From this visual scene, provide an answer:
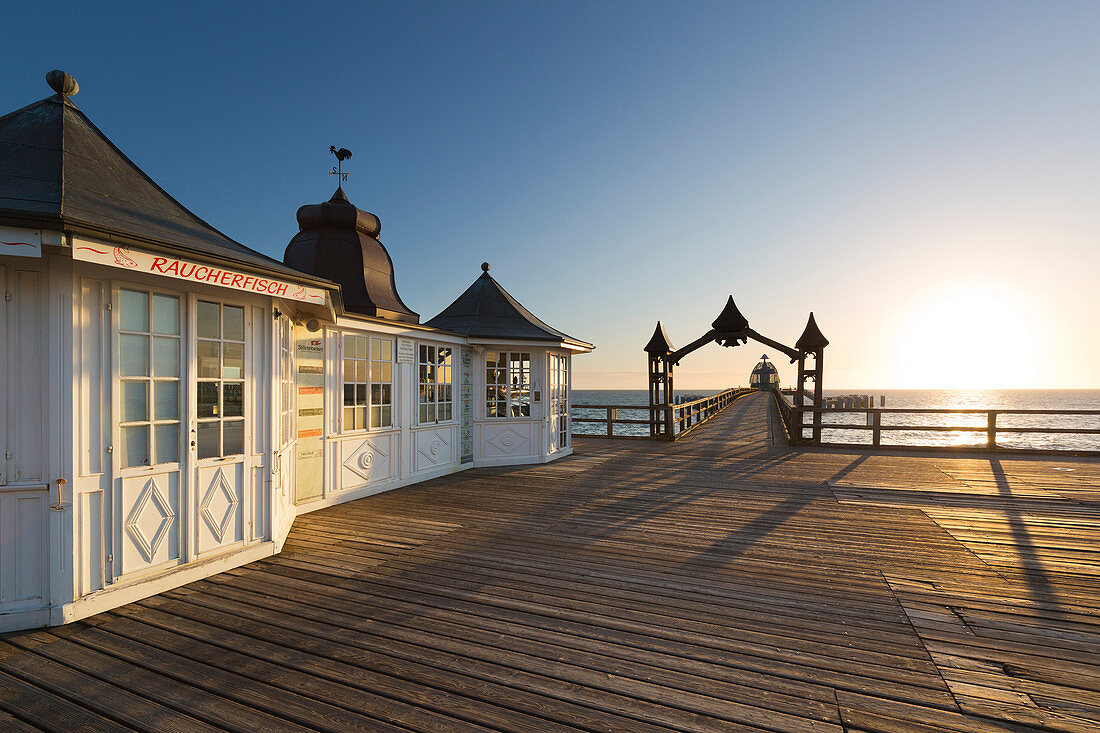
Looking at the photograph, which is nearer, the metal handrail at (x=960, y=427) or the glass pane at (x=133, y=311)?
the glass pane at (x=133, y=311)

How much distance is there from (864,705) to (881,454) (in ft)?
29.8

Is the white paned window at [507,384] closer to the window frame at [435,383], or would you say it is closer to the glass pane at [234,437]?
the window frame at [435,383]

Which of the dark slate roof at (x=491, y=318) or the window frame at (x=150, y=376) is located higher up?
the dark slate roof at (x=491, y=318)

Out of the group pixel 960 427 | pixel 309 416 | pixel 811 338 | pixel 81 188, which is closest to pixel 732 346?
pixel 811 338

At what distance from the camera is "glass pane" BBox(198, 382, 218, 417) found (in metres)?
3.79

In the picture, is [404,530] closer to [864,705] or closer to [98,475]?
[98,475]

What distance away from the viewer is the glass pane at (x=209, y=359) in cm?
378

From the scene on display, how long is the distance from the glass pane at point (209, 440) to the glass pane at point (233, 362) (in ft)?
1.32

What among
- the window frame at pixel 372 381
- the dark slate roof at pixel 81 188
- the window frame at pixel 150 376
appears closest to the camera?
the dark slate roof at pixel 81 188

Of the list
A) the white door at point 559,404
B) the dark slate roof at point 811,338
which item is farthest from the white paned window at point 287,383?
the dark slate roof at point 811,338

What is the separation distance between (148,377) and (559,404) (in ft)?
24.0

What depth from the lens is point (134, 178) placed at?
13.3 feet

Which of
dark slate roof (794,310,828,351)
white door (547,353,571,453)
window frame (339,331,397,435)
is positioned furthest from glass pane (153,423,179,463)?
dark slate roof (794,310,828,351)

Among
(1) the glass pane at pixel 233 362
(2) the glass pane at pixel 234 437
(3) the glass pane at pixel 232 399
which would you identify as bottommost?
(2) the glass pane at pixel 234 437
